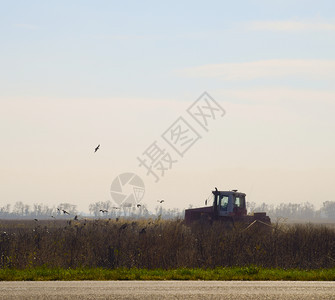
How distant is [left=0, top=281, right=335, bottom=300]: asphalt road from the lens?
13.7 m

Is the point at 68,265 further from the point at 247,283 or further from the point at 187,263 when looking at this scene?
the point at 247,283

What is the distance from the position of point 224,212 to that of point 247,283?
73.9ft

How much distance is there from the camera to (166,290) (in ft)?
47.8

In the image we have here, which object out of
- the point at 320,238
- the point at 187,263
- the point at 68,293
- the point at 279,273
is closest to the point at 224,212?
the point at 320,238

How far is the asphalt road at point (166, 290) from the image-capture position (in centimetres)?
1371

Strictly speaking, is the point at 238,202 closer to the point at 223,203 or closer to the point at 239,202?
the point at 239,202

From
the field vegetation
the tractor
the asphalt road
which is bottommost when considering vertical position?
the asphalt road

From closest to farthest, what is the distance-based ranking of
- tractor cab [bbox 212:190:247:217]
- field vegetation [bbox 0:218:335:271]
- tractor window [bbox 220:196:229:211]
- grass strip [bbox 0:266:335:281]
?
grass strip [bbox 0:266:335:281] < field vegetation [bbox 0:218:335:271] < tractor cab [bbox 212:190:247:217] < tractor window [bbox 220:196:229:211]

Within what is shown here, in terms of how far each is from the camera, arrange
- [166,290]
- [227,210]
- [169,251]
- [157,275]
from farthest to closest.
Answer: [227,210] < [169,251] < [157,275] < [166,290]

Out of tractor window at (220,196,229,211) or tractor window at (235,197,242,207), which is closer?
tractor window at (220,196,229,211)

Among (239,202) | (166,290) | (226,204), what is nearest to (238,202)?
(239,202)

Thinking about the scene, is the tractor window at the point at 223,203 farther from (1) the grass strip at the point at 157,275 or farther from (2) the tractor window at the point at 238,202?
(1) the grass strip at the point at 157,275

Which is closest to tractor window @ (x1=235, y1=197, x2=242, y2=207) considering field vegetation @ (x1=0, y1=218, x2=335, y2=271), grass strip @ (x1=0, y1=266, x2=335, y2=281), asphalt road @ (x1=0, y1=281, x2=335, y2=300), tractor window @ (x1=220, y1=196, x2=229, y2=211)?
tractor window @ (x1=220, y1=196, x2=229, y2=211)

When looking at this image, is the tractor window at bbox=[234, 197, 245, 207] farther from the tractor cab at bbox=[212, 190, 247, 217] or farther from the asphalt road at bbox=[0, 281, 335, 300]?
the asphalt road at bbox=[0, 281, 335, 300]
